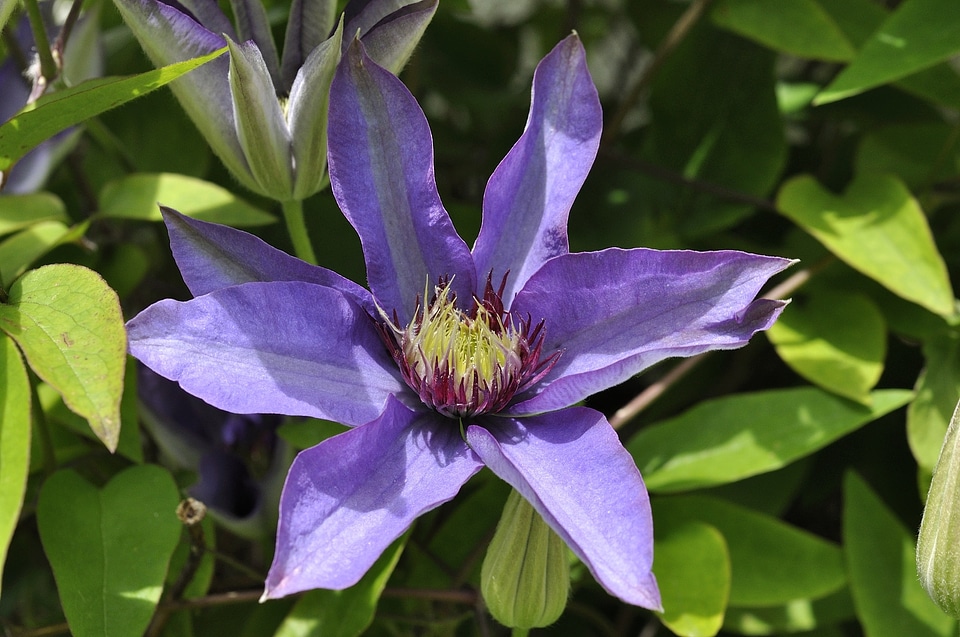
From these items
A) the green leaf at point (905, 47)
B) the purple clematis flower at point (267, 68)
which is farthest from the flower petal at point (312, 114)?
the green leaf at point (905, 47)

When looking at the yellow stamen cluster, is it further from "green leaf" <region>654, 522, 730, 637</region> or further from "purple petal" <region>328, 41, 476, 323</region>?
"green leaf" <region>654, 522, 730, 637</region>

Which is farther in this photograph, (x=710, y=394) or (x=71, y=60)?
(x=710, y=394)

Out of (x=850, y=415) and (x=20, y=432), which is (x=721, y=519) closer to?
(x=850, y=415)

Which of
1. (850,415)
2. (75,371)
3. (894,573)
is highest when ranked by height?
(75,371)

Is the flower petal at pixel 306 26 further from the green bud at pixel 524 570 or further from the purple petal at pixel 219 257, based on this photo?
the green bud at pixel 524 570

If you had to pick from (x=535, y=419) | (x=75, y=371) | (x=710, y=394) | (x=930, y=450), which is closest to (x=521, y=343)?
(x=535, y=419)

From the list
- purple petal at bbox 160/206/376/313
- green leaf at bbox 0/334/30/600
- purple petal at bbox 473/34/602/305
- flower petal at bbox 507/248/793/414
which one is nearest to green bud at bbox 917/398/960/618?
flower petal at bbox 507/248/793/414
